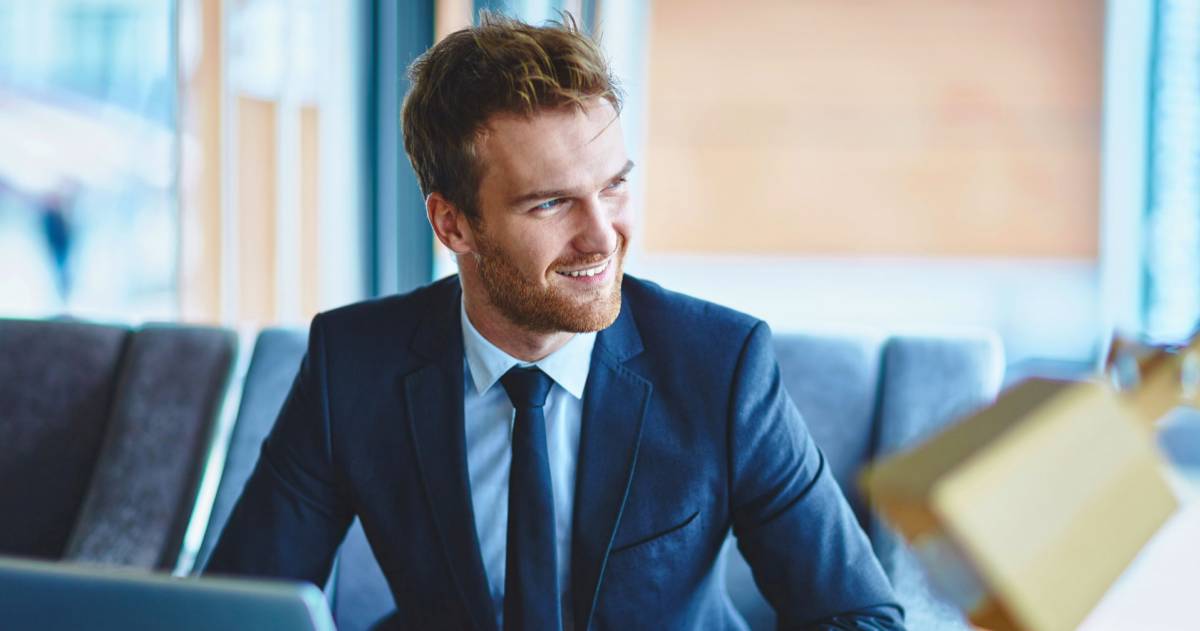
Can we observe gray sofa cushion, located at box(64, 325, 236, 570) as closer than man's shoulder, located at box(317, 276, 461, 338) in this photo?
No

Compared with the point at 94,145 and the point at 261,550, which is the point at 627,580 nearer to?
the point at 261,550

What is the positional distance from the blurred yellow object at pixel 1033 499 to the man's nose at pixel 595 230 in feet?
3.08

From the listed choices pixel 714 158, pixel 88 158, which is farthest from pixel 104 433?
pixel 714 158

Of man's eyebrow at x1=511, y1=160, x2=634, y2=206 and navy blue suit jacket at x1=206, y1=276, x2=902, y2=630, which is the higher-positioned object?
man's eyebrow at x1=511, y1=160, x2=634, y2=206

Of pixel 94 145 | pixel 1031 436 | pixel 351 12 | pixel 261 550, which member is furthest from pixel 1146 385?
pixel 94 145

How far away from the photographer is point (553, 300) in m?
1.30

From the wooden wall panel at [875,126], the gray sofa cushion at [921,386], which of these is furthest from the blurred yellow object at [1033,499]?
the wooden wall panel at [875,126]

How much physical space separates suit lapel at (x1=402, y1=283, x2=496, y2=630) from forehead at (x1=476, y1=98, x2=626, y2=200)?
25 centimetres

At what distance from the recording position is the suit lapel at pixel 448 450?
4.32ft

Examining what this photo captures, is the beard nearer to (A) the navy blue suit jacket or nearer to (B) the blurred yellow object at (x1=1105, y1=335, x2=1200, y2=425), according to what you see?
(A) the navy blue suit jacket

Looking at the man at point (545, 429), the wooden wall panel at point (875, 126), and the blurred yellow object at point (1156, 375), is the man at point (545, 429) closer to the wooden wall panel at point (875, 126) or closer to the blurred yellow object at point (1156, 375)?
the blurred yellow object at point (1156, 375)

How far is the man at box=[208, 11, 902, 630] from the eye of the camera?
1.28 m

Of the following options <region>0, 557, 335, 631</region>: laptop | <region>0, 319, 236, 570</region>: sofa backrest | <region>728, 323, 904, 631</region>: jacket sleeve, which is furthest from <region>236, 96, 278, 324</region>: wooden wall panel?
<region>0, 557, 335, 631</region>: laptop

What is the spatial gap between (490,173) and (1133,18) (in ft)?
13.8
